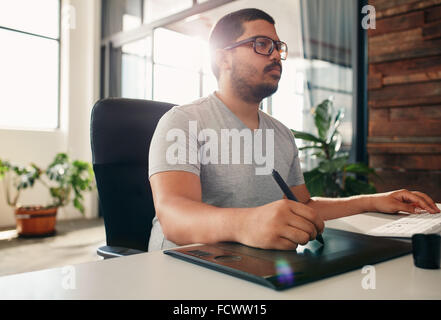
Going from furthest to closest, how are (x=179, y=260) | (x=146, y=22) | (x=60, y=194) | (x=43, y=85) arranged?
(x=43, y=85), (x=146, y=22), (x=60, y=194), (x=179, y=260)

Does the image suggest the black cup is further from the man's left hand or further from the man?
the man's left hand

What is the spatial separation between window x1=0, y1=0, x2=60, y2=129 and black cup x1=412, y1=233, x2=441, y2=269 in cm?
457

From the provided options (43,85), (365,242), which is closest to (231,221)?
(365,242)

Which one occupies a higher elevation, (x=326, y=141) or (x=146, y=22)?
(x=146, y=22)

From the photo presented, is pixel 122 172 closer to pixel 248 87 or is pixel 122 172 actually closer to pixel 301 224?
pixel 248 87

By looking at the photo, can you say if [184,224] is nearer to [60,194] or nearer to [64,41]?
[60,194]

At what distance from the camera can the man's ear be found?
126cm

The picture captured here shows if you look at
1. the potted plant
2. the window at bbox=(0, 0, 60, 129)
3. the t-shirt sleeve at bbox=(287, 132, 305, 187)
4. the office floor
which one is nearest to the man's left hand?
the t-shirt sleeve at bbox=(287, 132, 305, 187)

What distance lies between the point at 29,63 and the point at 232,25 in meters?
3.95

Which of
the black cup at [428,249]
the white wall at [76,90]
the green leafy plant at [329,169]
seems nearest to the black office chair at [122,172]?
the black cup at [428,249]

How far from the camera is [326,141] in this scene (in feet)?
7.02

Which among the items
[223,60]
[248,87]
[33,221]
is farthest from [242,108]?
[33,221]

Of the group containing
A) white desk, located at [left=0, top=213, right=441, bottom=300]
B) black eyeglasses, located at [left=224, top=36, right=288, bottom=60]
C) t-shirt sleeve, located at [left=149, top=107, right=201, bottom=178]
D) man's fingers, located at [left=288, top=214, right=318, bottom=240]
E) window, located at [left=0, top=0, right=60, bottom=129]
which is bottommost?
white desk, located at [left=0, top=213, right=441, bottom=300]
